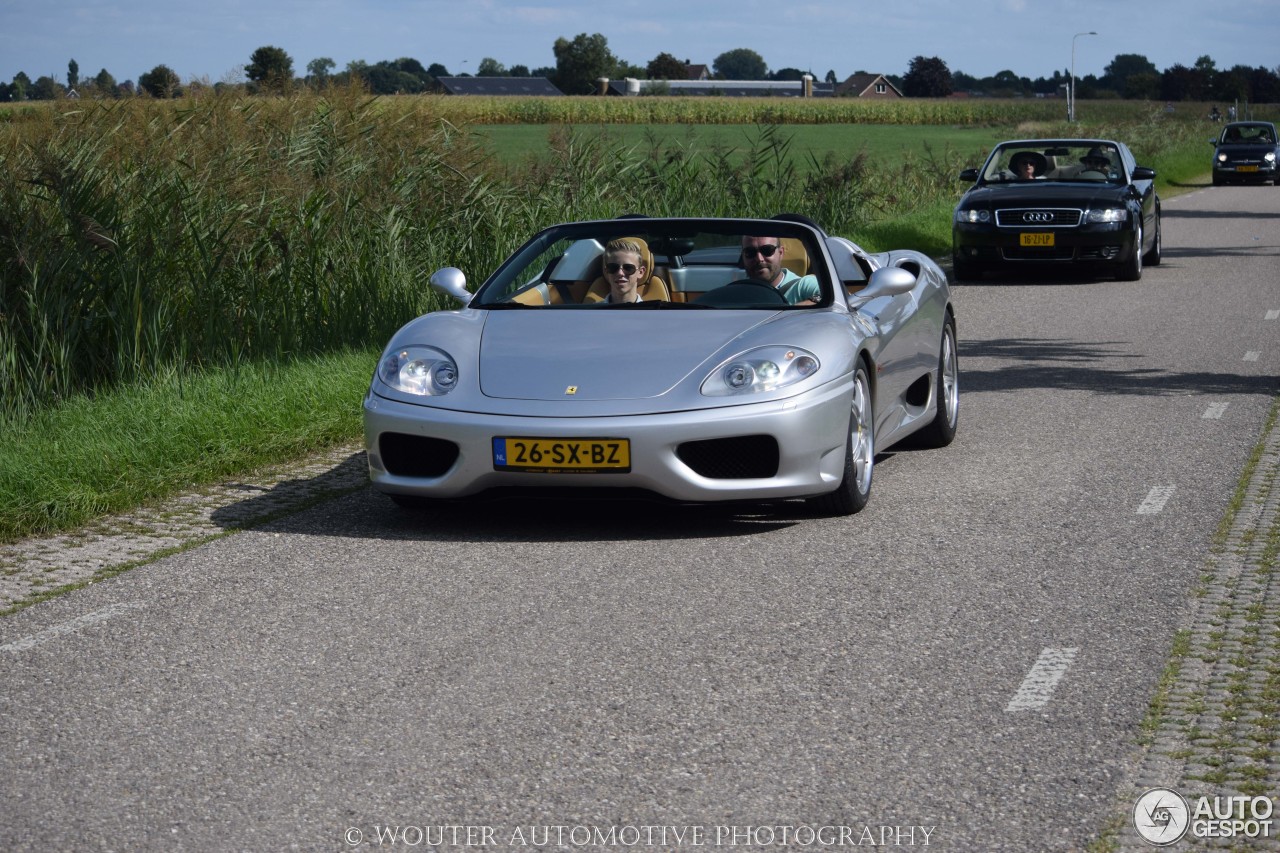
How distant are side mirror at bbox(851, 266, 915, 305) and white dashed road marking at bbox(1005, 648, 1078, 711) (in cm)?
287

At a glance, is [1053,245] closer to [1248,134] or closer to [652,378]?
[652,378]

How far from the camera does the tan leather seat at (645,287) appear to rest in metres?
7.84

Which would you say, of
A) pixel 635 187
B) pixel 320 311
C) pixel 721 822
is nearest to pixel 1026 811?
pixel 721 822

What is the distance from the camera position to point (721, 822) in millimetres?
3695

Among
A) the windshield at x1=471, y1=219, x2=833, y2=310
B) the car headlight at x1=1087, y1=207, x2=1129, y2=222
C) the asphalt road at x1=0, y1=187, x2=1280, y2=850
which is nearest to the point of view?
the asphalt road at x1=0, y1=187, x2=1280, y2=850

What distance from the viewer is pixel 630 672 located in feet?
16.0

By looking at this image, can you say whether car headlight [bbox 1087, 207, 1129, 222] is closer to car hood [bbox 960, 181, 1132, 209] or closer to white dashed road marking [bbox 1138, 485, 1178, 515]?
car hood [bbox 960, 181, 1132, 209]

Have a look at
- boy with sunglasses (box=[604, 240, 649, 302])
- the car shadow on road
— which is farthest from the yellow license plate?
the car shadow on road

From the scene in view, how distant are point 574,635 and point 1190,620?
1.88 m

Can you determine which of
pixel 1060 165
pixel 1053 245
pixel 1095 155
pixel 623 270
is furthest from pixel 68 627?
pixel 1095 155

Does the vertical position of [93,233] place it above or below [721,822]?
above

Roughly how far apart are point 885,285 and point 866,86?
629 feet

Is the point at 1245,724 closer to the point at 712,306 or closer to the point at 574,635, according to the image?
the point at 574,635

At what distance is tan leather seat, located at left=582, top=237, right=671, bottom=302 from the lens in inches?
309
